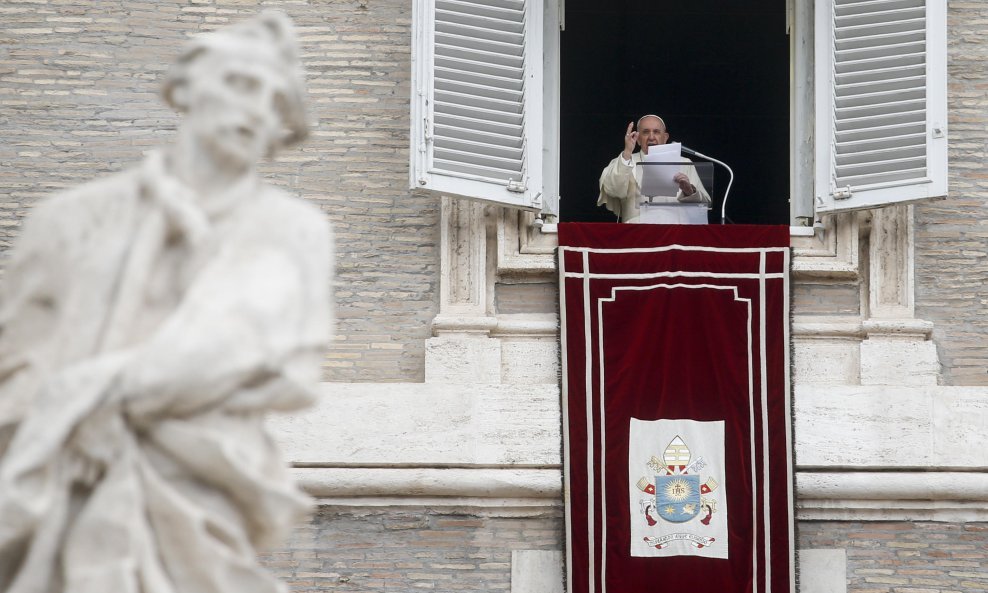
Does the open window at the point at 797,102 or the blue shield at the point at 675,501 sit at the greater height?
the open window at the point at 797,102

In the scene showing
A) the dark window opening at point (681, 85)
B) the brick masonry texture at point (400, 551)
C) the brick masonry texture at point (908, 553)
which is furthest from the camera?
the dark window opening at point (681, 85)

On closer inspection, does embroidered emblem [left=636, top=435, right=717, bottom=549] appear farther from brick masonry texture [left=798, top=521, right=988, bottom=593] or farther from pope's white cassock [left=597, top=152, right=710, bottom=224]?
pope's white cassock [left=597, top=152, right=710, bottom=224]

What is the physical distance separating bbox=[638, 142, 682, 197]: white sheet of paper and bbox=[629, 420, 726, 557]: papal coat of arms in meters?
1.21

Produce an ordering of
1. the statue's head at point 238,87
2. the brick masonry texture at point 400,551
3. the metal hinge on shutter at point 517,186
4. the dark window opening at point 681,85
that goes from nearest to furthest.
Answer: the statue's head at point 238,87
the brick masonry texture at point 400,551
the metal hinge on shutter at point 517,186
the dark window opening at point 681,85

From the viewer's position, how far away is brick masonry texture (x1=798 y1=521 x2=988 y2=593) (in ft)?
33.8

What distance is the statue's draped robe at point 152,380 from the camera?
4.60 meters

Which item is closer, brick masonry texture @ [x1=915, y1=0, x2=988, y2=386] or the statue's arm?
the statue's arm

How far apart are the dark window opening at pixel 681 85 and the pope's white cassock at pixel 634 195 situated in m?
2.98

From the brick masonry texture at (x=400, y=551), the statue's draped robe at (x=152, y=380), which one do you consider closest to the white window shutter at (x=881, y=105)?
the brick masonry texture at (x=400, y=551)

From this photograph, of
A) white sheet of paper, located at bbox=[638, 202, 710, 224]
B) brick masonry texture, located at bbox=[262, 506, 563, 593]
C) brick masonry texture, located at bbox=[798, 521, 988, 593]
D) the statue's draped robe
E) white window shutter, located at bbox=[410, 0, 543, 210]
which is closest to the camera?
the statue's draped robe

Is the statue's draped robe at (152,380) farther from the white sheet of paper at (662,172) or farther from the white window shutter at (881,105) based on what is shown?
the white sheet of paper at (662,172)

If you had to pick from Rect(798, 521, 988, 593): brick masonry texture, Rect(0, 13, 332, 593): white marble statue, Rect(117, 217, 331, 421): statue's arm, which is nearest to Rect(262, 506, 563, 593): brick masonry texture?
Rect(798, 521, 988, 593): brick masonry texture

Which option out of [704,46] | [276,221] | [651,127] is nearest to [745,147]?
[704,46]

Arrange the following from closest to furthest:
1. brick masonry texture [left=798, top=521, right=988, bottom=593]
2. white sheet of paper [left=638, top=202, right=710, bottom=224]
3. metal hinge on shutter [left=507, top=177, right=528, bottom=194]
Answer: brick masonry texture [left=798, top=521, right=988, bottom=593] → metal hinge on shutter [left=507, top=177, right=528, bottom=194] → white sheet of paper [left=638, top=202, right=710, bottom=224]
